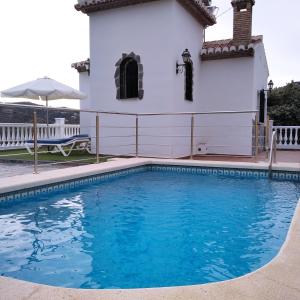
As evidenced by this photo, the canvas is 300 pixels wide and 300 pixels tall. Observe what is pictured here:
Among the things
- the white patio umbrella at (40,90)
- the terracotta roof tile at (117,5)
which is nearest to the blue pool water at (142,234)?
the white patio umbrella at (40,90)

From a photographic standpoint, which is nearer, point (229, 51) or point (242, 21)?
point (229, 51)

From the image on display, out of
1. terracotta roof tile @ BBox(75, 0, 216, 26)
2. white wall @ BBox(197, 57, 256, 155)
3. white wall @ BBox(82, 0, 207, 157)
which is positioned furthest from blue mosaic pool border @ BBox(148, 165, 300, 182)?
terracotta roof tile @ BBox(75, 0, 216, 26)

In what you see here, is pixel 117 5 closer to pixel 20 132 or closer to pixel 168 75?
pixel 168 75

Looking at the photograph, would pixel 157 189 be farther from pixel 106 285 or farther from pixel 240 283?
pixel 240 283

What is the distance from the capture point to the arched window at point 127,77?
33.6 feet

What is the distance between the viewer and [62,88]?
10188mm

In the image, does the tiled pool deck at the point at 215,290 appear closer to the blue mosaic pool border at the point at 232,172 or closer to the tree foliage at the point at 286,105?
the blue mosaic pool border at the point at 232,172

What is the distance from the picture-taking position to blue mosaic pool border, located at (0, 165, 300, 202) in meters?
5.48

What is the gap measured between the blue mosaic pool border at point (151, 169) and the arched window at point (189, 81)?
3172 millimetres

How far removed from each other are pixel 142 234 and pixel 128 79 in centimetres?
740

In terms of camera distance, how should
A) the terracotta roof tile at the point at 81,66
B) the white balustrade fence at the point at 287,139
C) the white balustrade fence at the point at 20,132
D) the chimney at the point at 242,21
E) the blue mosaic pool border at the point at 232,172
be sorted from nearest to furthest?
the blue mosaic pool border at the point at 232,172 → the chimney at the point at 242,21 → the white balustrade fence at the point at 20,132 → the white balustrade fence at the point at 287,139 → the terracotta roof tile at the point at 81,66

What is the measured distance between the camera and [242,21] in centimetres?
1102

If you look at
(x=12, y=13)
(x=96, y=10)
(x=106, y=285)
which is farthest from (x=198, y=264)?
(x=96, y=10)

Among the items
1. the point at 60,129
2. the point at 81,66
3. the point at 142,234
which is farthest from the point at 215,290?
the point at 81,66
